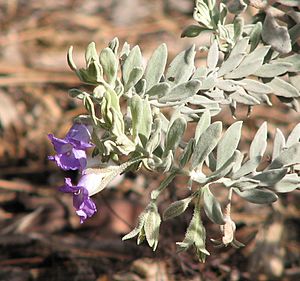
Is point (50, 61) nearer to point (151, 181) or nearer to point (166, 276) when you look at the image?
point (151, 181)

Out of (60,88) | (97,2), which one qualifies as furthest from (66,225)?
(97,2)

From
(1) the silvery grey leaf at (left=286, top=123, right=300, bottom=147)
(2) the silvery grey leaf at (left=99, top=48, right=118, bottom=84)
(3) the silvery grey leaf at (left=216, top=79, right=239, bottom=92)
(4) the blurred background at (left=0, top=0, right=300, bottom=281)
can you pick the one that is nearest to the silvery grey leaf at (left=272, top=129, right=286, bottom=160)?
(1) the silvery grey leaf at (left=286, top=123, right=300, bottom=147)

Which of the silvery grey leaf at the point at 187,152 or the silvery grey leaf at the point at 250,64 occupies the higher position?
the silvery grey leaf at the point at 250,64

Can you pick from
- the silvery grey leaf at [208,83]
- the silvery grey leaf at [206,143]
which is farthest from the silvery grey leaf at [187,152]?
the silvery grey leaf at [208,83]

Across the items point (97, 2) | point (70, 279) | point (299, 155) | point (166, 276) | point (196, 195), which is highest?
point (299, 155)

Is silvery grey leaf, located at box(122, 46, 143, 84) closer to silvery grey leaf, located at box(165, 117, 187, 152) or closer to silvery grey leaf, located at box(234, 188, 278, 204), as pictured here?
silvery grey leaf, located at box(165, 117, 187, 152)

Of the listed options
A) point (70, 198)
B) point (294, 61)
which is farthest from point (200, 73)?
point (70, 198)

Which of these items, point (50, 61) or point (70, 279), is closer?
point (70, 279)

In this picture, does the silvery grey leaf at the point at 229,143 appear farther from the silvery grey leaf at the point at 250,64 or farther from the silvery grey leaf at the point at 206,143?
the silvery grey leaf at the point at 250,64
